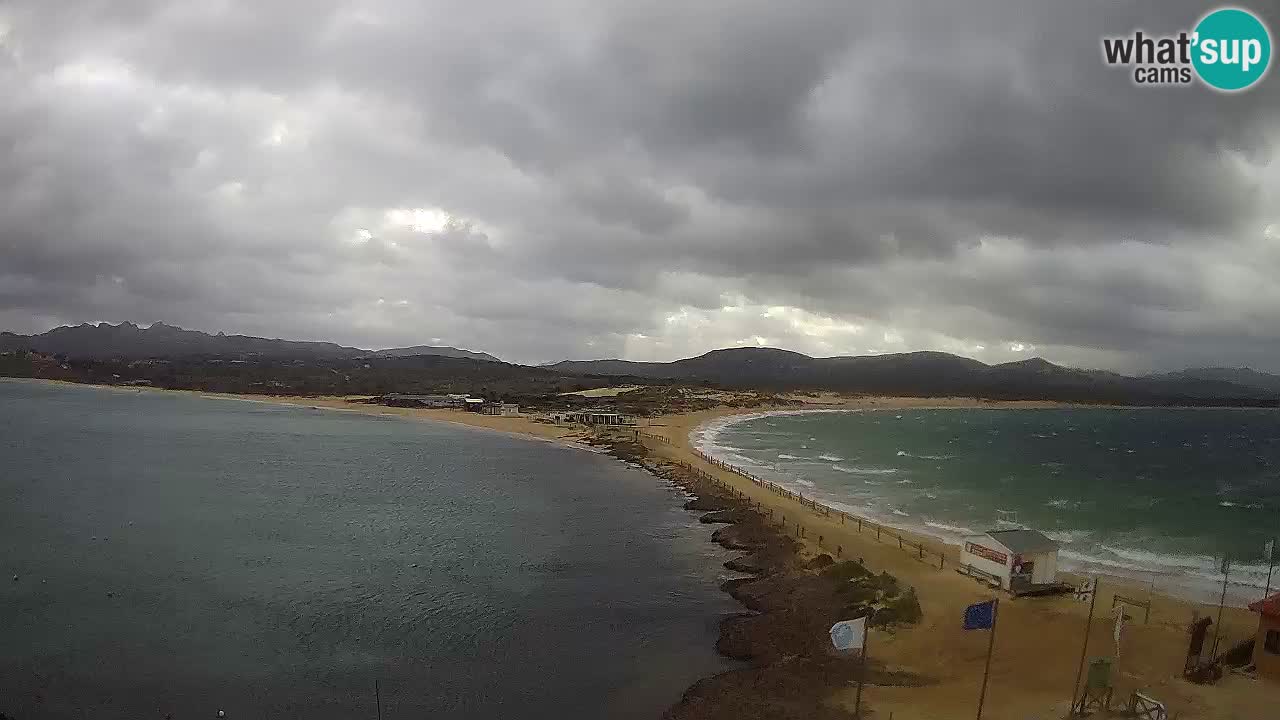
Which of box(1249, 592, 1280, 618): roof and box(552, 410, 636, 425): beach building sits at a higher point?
box(1249, 592, 1280, 618): roof

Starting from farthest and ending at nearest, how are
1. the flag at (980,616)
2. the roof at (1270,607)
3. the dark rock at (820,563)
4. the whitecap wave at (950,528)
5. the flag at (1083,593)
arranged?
the whitecap wave at (950,528) → the dark rock at (820,563) → the flag at (1083,593) → the roof at (1270,607) → the flag at (980,616)

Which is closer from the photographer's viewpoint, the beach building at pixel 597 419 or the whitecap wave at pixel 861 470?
the whitecap wave at pixel 861 470

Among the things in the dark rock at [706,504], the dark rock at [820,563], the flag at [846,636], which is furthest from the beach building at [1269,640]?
the dark rock at [706,504]

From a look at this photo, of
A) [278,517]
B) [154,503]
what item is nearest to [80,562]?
[278,517]

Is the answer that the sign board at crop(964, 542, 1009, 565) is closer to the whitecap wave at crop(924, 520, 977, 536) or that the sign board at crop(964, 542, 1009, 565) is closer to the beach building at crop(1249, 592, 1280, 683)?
the beach building at crop(1249, 592, 1280, 683)

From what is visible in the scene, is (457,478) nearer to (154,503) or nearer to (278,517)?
(278,517)

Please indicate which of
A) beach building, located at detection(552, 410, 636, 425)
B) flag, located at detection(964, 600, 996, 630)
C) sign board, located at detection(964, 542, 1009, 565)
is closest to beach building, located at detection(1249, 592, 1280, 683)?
flag, located at detection(964, 600, 996, 630)

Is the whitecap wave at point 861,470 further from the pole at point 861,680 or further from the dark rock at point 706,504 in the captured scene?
the pole at point 861,680
